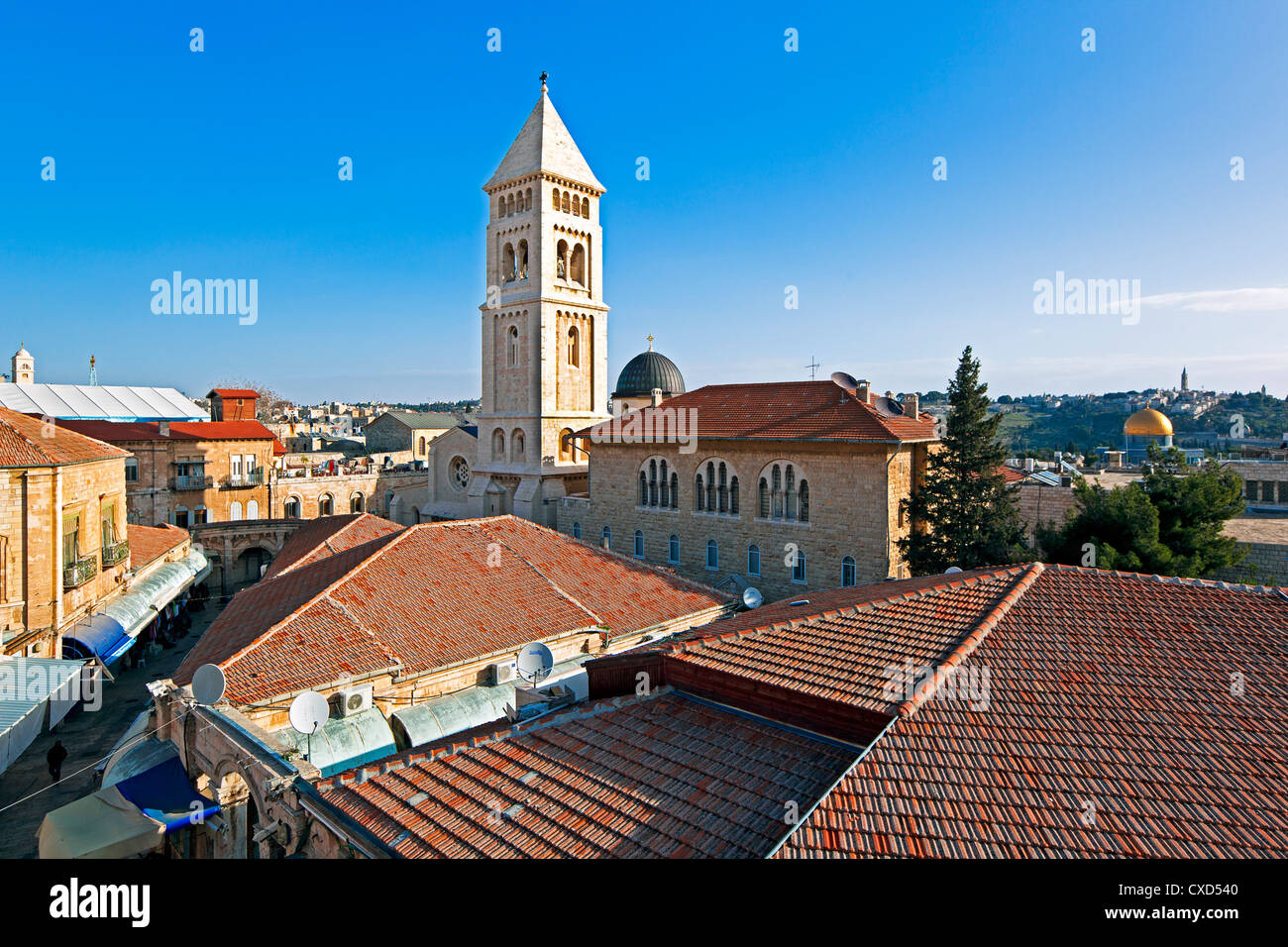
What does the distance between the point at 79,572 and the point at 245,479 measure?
22.2 meters

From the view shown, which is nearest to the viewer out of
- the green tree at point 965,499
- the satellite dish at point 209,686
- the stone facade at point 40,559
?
the satellite dish at point 209,686

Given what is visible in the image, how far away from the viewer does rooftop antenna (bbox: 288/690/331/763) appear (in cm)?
1056

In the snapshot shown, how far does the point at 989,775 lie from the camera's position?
6258 millimetres

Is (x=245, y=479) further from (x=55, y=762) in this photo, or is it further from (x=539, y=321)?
(x=55, y=762)

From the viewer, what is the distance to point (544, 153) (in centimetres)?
3488

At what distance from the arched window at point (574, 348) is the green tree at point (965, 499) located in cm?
1983

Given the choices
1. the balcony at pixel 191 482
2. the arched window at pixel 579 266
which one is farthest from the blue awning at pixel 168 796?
the balcony at pixel 191 482

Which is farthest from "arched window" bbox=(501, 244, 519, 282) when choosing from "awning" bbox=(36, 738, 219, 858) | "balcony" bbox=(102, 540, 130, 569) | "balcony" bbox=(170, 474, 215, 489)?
"awning" bbox=(36, 738, 219, 858)

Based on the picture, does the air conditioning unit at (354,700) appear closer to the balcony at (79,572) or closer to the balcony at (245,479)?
the balcony at (79,572)

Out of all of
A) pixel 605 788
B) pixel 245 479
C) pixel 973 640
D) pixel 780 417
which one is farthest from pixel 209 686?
pixel 245 479

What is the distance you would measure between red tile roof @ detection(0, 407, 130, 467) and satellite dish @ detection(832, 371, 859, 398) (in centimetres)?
2293

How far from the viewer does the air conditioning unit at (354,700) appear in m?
12.9

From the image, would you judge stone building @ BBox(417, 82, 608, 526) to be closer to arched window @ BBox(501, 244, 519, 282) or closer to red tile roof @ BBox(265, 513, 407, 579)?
arched window @ BBox(501, 244, 519, 282)

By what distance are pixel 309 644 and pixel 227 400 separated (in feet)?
120
